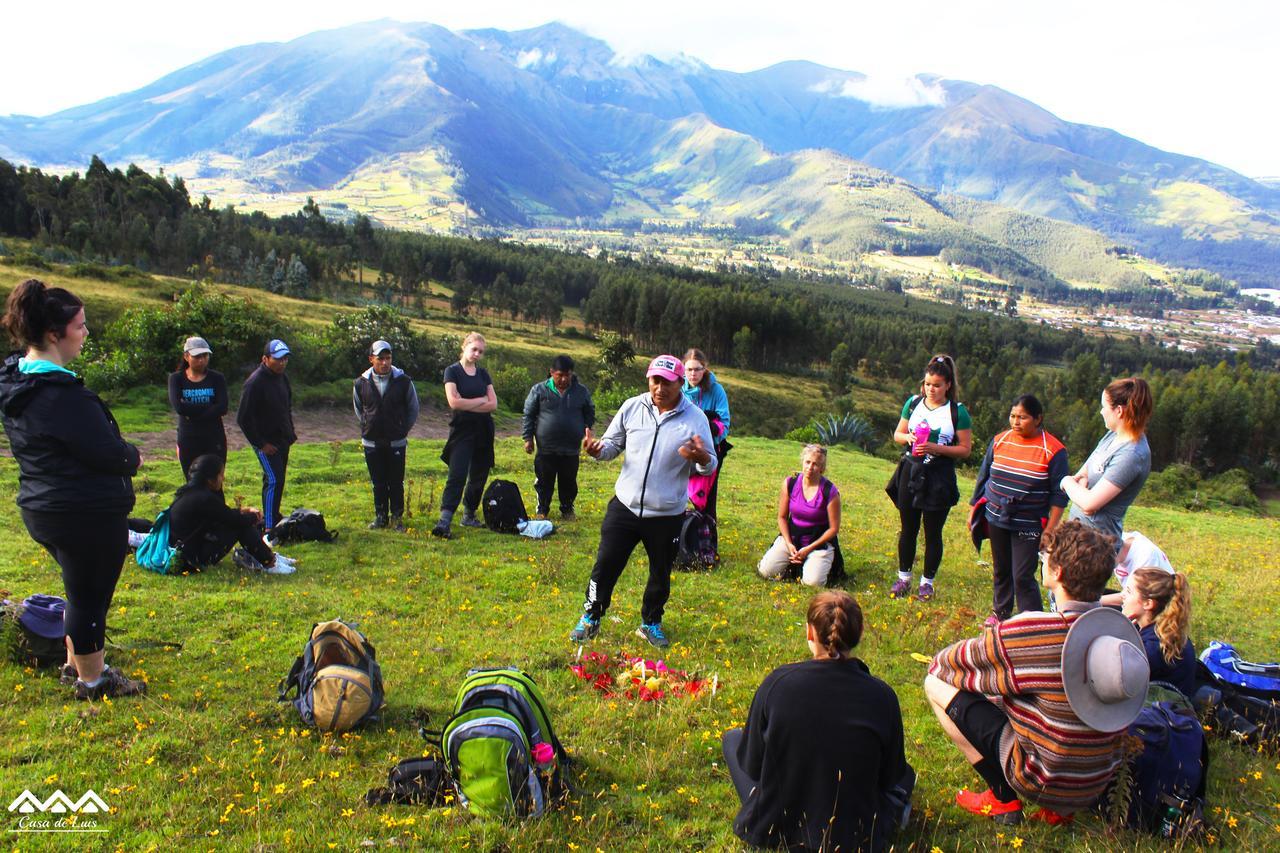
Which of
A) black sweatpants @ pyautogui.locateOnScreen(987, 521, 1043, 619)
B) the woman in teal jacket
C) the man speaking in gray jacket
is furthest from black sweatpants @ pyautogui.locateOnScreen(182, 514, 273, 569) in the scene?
black sweatpants @ pyautogui.locateOnScreen(987, 521, 1043, 619)

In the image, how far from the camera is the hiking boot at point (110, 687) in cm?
519

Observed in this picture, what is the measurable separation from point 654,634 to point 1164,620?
4175 mm

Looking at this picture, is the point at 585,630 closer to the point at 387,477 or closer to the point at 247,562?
the point at 247,562

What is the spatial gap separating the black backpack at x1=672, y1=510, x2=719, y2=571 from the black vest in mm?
4297

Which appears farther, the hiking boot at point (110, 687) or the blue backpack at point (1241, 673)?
the blue backpack at point (1241, 673)

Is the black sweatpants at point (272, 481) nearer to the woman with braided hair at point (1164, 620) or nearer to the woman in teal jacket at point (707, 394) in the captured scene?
the woman in teal jacket at point (707, 394)

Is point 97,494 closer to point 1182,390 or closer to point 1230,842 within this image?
point 1230,842

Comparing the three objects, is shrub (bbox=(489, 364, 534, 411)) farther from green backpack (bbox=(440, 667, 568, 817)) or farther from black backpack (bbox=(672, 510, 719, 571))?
green backpack (bbox=(440, 667, 568, 817))

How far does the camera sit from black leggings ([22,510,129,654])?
4.87 m

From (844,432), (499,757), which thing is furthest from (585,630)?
(844,432)

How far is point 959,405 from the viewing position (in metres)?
8.53

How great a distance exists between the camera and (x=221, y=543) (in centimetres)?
864

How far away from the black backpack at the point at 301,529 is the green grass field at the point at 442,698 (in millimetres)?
409

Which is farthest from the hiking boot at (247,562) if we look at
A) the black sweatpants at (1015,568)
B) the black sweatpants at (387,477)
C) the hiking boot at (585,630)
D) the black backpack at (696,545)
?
the black sweatpants at (1015,568)
